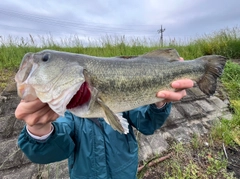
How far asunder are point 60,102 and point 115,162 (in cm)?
92

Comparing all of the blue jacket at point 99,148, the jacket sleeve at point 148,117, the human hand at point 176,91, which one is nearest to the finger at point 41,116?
the blue jacket at point 99,148

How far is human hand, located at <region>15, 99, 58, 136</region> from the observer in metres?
1.25

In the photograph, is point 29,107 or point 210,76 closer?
point 29,107

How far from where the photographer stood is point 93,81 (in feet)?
4.47

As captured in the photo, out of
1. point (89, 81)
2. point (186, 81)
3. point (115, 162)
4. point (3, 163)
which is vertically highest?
point (89, 81)

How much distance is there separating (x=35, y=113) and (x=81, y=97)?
0.94 feet

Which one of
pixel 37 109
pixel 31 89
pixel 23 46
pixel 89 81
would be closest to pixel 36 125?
pixel 37 109

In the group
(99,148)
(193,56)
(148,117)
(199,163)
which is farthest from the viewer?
(193,56)

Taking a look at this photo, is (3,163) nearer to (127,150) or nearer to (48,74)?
(127,150)

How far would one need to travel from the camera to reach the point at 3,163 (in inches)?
109

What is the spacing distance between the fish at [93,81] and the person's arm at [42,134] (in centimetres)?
9

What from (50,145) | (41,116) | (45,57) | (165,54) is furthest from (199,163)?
(45,57)

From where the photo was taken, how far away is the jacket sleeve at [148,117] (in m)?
1.93

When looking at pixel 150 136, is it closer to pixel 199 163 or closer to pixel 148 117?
pixel 199 163
